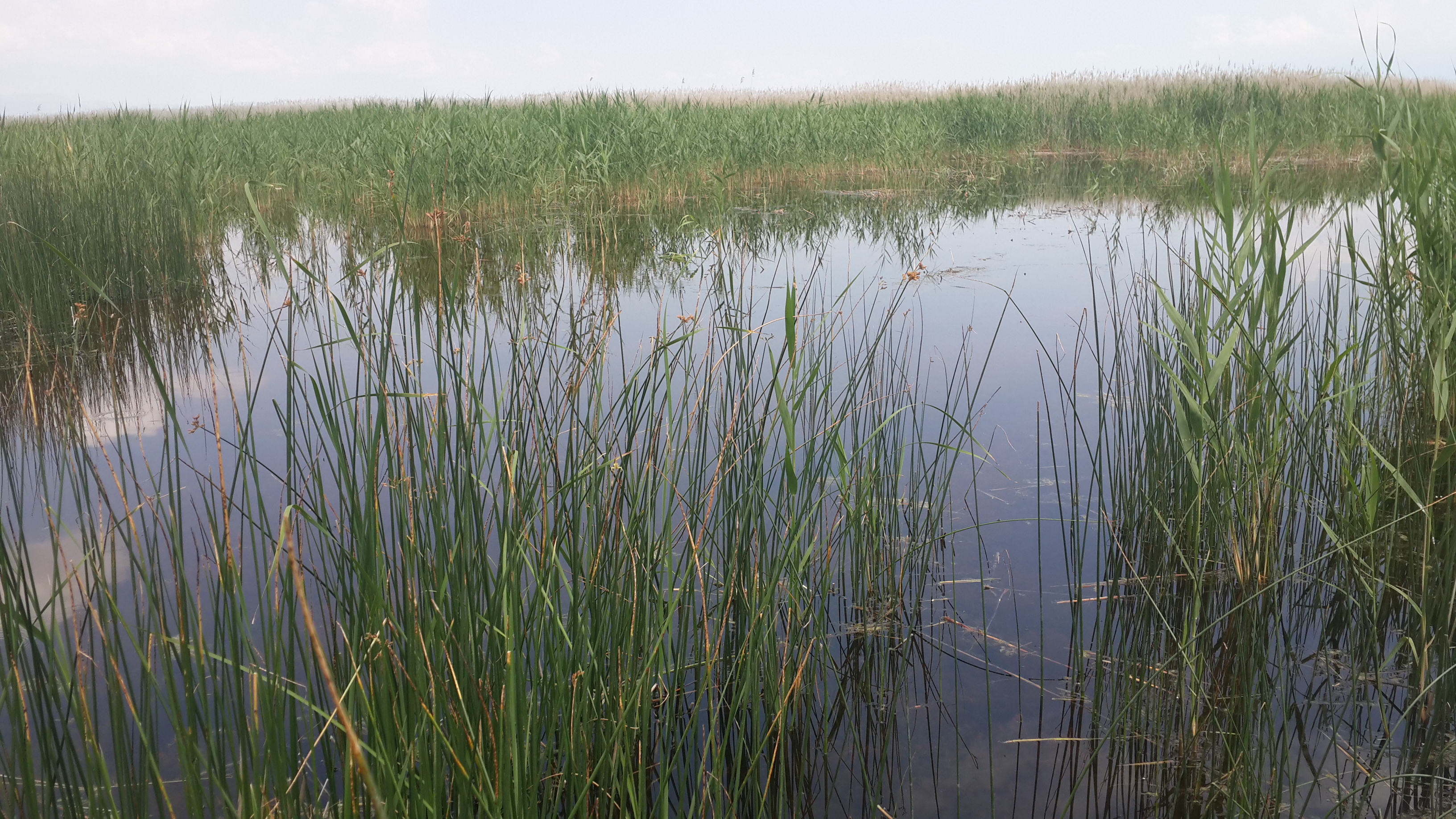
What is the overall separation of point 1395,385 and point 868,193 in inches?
291

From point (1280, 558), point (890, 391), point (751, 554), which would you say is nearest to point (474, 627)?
point (751, 554)

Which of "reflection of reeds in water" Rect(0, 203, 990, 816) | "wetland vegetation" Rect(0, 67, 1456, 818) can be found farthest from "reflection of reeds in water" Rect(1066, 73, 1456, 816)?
"reflection of reeds in water" Rect(0, 203, 990, 816)

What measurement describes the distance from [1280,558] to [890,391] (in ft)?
3.21

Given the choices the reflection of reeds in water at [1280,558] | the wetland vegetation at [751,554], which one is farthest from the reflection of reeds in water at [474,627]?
the reflection of reeds in water at [1280,558]

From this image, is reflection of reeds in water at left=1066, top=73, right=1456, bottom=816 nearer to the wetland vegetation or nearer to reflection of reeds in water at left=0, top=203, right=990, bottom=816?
the wetland vegetation

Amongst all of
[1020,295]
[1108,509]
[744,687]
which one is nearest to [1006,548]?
[1108,509]

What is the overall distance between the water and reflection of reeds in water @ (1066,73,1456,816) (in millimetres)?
70

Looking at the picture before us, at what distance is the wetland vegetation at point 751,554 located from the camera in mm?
1163

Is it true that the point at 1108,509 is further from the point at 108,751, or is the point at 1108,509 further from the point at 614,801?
the point at 108,751

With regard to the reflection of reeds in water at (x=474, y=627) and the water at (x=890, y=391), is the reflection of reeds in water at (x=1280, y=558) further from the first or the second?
the reflection of reeds in water at (x=474, y=627)

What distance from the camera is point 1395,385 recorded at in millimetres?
2217

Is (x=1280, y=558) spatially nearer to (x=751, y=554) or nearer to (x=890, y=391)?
(x=890, y=391)

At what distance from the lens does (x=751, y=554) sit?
1.80 metres

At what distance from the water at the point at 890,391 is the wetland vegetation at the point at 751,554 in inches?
0.8
